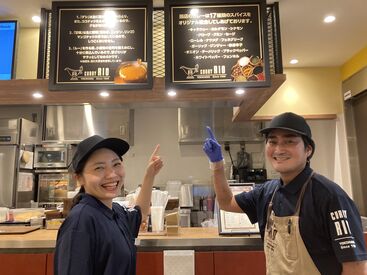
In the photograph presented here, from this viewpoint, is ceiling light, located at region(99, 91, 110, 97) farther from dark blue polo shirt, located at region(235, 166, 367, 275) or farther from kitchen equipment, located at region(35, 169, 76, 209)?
kitchen equipment, located at region(35, 169, 76, 209)

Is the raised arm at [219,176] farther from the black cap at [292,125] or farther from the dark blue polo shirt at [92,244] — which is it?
the dark blue polo shirt at [92,244]

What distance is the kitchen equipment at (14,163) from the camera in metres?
4.47

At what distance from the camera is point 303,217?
55.7 inches

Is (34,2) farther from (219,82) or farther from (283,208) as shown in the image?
(283,208)

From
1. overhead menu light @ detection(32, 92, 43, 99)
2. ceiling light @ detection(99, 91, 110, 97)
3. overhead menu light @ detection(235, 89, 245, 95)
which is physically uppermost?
overhead menu light @ detection(32, 92, 43, 99)

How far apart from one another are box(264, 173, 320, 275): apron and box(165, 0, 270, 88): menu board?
3.67ft

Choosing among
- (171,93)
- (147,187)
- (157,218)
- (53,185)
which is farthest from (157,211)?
(53,185)

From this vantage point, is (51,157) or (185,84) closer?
(185,84)

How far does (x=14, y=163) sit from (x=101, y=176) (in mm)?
3742

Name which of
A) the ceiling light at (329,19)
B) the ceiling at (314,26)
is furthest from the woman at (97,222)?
the ceiling light at (329,19)

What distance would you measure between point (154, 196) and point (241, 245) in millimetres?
→ 677

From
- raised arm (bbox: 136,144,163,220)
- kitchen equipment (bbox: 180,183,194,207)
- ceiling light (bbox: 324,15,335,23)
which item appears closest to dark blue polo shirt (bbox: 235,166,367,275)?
raised arm (bbox: 136,144,163,220)

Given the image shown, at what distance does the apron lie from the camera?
A: 4.53 ft

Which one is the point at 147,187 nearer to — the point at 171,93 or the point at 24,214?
the point at 171,93
